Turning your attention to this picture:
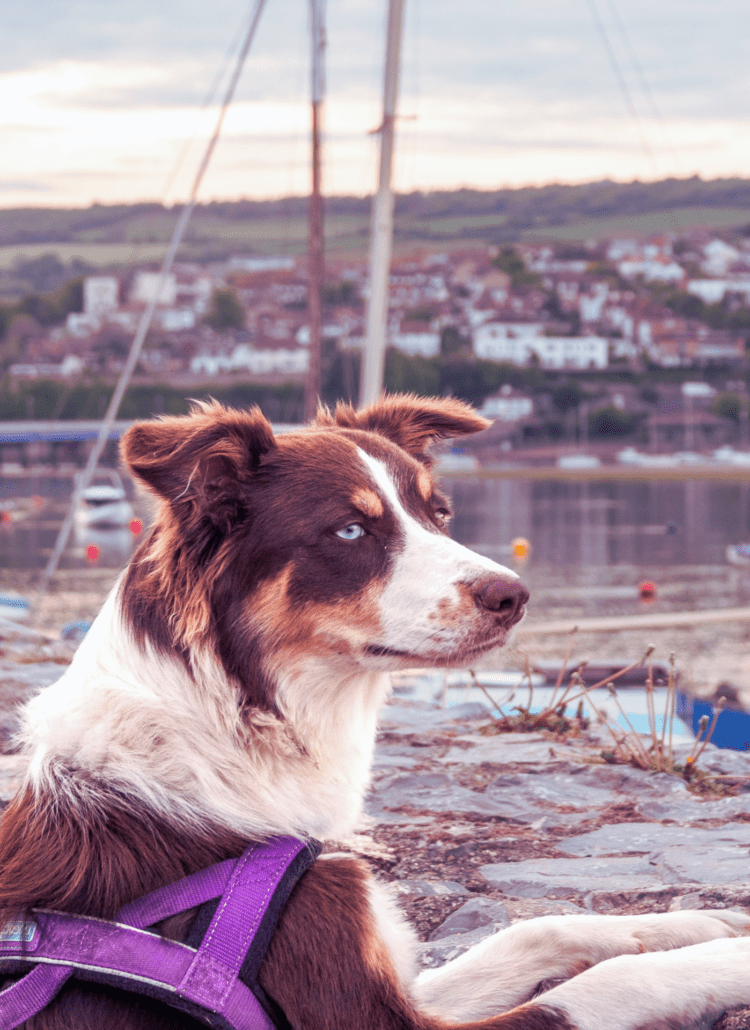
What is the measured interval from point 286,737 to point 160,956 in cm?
68

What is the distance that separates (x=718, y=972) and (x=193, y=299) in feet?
577

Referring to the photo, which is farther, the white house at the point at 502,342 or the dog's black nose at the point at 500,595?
the white house at the point at 502,342

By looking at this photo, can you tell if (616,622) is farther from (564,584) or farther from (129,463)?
(564,584)

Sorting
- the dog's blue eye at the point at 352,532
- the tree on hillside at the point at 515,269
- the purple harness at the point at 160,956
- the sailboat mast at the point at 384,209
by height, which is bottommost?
the purple harness at the point at 160,956

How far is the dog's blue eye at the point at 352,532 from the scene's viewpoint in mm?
2799

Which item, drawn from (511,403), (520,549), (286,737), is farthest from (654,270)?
(286,737)

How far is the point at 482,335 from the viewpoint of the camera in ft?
517

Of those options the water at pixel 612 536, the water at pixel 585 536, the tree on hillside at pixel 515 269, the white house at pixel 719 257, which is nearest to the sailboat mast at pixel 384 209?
the water at pixel 585 536

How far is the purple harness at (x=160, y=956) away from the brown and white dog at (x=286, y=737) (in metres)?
0.05

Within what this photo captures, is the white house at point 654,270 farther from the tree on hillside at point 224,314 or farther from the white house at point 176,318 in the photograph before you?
the white house at point 176,318

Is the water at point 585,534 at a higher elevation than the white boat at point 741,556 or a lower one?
lower

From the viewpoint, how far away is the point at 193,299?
563 ft

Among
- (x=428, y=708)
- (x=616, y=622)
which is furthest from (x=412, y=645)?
(x=616, y=622)

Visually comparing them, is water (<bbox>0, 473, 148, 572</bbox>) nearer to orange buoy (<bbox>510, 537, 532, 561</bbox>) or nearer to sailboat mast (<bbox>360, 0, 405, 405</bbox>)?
orange buoy (<bbox>510, 537, 532, 561</bbox>)
